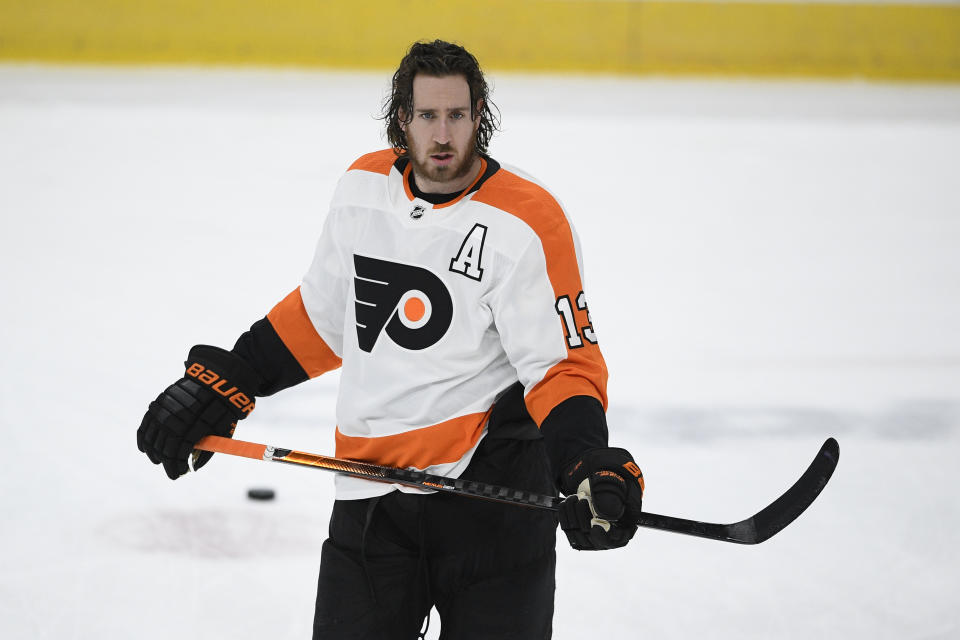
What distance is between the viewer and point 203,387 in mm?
1682

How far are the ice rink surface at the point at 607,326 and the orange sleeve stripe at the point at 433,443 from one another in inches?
32.4

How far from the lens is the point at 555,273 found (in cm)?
151

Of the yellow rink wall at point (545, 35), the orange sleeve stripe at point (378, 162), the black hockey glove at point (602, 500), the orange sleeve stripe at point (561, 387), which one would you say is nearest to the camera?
the black hockey glove at point (602, 500)

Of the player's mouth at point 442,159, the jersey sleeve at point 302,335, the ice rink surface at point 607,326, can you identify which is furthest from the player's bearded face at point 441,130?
the ice rink surface at point 607,326

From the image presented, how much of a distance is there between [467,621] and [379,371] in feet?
1.15

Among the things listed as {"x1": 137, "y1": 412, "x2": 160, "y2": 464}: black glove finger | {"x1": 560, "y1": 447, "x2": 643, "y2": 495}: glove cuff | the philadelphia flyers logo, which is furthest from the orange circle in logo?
{"x1": 137, "y1": 412, "x2": 160, "y2": 464}: black glove finger

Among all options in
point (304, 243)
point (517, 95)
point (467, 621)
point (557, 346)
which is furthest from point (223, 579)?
point (517, 95)

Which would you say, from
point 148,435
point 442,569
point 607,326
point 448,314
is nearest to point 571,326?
point 448,314

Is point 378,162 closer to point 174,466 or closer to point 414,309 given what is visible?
point 414,309

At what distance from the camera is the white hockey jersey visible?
149 centimetres

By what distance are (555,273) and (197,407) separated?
56 centimetres

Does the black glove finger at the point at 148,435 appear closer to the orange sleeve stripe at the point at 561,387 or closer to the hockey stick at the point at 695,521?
the hockey stick at the point at 695,521

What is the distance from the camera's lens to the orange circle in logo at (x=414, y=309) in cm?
154
